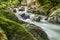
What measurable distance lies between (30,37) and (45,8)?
66.4ft

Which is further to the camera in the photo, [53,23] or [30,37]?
[53,23]

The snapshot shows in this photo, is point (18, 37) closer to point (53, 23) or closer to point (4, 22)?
point (4, 22)

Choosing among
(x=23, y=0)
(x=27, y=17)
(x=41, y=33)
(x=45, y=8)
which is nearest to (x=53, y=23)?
(x=27, y=17)

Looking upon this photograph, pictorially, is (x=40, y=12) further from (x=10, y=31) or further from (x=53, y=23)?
(x=10, y=31)

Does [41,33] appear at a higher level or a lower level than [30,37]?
lower

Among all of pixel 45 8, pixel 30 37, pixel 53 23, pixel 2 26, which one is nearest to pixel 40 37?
pixel 30 37

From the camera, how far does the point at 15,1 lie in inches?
1690

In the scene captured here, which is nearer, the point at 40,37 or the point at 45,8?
the point at 40,37

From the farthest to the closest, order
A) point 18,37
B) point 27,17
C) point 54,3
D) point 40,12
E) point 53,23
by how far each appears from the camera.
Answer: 1. point 54,3
2. point 40,12
3. point 27,17
4. point 53,23
5. point 18,37

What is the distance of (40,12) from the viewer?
24.0 meters

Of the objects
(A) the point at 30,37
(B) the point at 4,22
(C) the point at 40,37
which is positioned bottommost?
(C) the point at 40,37

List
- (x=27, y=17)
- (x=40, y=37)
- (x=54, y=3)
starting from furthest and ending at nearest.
Result: (x=54, y=3) < (x=27, y=17) < (x=40, y=37)

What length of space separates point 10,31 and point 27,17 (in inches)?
579

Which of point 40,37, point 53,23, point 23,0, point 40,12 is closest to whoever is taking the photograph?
point 40,37
